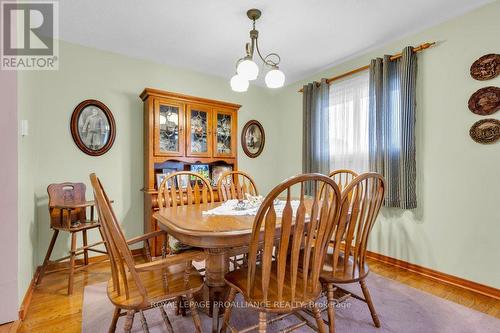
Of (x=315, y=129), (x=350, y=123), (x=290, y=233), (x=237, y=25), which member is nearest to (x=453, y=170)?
(x=350, y=123)

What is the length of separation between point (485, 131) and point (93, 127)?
3.63 m

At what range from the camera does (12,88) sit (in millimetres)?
1438

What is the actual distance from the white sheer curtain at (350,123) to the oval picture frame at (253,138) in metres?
1.17

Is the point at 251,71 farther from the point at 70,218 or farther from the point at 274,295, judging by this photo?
the point at 70,218

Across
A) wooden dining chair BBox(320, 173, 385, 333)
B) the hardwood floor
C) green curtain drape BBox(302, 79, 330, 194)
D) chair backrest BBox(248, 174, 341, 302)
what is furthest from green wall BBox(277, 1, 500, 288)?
chair backrest BBox(248, 174, 341, 302)

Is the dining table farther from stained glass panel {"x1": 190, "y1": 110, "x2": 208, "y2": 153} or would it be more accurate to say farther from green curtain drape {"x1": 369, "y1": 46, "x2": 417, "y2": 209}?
green curtain drape {"x1": 369, "y1": 46, "x2": 417, "y2": 209}

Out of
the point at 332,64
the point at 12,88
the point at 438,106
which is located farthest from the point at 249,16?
the point at 438,106

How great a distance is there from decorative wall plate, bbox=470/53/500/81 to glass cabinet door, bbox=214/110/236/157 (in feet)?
8.08

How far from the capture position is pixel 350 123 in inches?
120

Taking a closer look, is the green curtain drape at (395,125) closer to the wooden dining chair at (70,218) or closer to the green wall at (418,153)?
the green wall at (418,153)

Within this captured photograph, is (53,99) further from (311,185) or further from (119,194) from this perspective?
(311,185)

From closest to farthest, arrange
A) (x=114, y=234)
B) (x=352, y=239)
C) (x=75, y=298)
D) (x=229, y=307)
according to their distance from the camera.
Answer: (x=114, y=234) → (x=229, y=307) → (x=352, y=239) → (x=75, y=298)

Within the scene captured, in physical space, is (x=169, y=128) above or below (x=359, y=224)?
above

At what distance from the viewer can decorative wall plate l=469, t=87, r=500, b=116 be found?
199 centimetres
